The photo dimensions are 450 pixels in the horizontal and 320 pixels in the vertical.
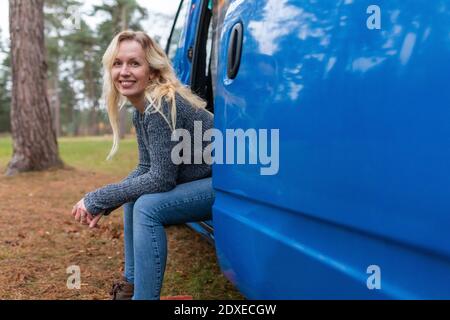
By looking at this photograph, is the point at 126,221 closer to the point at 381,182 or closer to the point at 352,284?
the point at 352,284

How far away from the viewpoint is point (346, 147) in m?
1.00

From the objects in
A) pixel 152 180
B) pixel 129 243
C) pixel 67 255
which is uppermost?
pixel 152 180

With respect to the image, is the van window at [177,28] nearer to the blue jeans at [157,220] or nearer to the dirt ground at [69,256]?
the dirt ground at [69,256]

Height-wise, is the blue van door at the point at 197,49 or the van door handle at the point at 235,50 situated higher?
the blue van door at the point at 197,49

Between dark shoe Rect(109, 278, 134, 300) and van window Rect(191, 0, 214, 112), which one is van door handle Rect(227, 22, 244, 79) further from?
van window Rect(191, 0, 214, 112)

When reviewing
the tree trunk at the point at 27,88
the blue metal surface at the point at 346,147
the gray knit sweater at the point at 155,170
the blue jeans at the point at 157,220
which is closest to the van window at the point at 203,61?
the gray knit sweater at the point at 155,170

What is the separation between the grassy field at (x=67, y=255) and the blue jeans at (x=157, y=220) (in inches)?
28.3

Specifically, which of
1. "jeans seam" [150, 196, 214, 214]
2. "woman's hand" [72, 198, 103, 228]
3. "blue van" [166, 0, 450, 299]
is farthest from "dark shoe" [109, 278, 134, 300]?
"blue van" [166, 0, 450, 299]

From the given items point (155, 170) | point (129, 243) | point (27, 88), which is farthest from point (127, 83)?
point (27, 88)

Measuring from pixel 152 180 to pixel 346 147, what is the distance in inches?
38.7

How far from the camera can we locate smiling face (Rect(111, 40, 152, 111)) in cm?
193

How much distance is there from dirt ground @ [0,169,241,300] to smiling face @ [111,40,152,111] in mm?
1125

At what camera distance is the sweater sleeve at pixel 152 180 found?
1.79 meters

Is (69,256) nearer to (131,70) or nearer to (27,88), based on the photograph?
(131,70)
